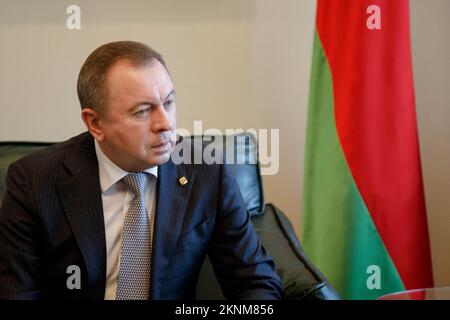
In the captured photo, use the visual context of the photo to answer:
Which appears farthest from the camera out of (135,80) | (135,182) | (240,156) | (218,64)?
(218,64)

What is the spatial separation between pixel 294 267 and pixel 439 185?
1.20 meters

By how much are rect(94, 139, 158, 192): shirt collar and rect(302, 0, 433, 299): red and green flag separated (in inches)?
32.2

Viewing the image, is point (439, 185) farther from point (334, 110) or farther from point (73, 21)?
point (73, 21)

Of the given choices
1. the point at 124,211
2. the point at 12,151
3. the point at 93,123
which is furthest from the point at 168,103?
the point at 12,151

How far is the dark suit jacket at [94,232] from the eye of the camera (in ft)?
4.43

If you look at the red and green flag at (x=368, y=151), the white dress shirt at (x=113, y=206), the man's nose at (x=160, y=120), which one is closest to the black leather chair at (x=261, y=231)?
the red and green flag at (x=368, y=151)

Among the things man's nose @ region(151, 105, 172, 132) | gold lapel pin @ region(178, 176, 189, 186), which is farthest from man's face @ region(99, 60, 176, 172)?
gold lapel pin @ region(178, 176, 189, 186)

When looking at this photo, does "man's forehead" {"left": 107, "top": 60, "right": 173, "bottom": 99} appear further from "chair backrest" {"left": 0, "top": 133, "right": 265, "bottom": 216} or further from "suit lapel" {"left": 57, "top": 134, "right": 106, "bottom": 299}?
"chair backrest" {"left": 0, "top": 133, "right": 265, "bottom": 216}

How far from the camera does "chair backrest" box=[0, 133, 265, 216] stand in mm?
1842

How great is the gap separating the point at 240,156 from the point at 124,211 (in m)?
0.58

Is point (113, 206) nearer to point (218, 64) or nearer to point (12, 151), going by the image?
point (12, 151)

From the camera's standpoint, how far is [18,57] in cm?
236

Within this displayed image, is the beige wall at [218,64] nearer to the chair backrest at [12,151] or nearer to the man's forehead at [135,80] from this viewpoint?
the chair backrest at [12,151]

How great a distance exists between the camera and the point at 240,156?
1886mm
